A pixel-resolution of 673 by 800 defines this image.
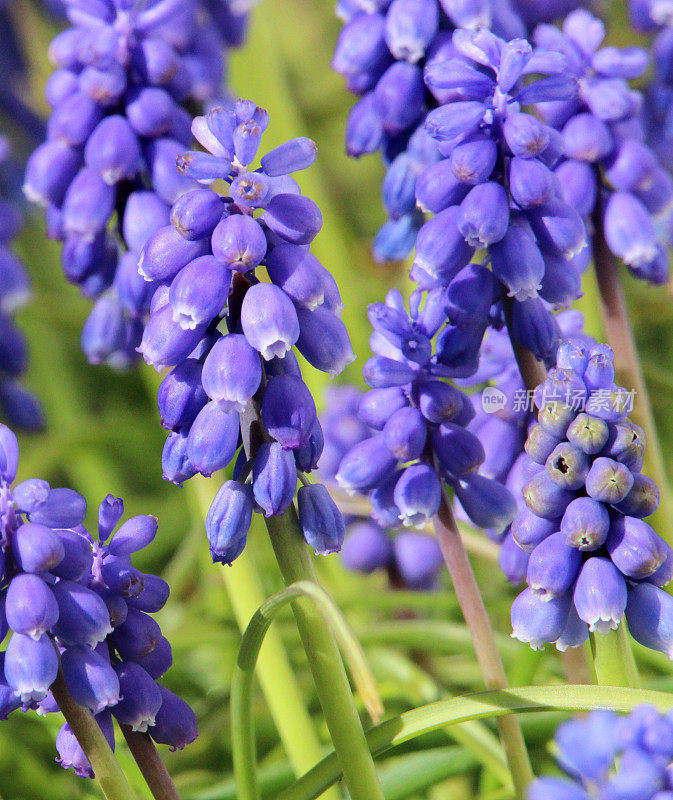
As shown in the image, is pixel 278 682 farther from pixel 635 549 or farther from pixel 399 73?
pixel 399 73

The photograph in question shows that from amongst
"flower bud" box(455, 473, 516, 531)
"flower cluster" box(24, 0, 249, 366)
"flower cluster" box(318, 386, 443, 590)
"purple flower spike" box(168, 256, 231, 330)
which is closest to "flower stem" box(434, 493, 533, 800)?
"flower bud" box(455, 473, 516, 531)

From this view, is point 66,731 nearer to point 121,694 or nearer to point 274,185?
point 121,694

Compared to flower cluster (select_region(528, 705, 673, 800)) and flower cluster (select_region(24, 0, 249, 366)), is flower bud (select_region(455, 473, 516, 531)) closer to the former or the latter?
flower cluster (select_region(528, 705, 673, 800))

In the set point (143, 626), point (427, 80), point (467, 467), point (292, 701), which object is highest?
point (427, 80)

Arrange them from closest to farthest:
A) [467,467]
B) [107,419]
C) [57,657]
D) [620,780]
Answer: [620,780] → [57,657] → [467,467] → [107,419]

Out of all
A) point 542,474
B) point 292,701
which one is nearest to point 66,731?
point 292,701

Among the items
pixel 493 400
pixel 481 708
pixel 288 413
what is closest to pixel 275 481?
pixel 288 413
